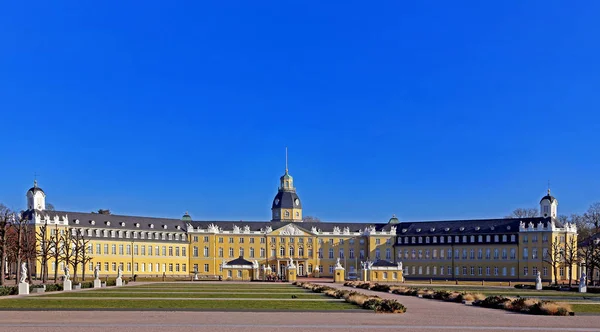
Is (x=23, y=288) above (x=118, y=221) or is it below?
below

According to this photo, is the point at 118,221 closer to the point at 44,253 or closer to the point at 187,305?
the point at 44,253

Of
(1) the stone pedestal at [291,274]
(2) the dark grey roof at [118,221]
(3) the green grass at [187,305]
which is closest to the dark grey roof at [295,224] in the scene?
(2) the dark grey roof at [118,221]

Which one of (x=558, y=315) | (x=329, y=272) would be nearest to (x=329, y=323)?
(x=558, y=315)

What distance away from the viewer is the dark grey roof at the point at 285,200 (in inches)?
5650

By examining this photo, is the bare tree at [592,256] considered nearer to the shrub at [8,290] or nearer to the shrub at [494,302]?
the shrub at [494,302]

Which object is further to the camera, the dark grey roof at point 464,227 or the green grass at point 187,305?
the dark grey roof at point 464,227

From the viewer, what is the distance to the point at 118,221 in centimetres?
12506

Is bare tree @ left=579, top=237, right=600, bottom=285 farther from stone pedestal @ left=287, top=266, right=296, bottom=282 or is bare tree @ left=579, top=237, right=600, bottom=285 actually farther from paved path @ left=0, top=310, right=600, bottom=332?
paved path @ left=0, top=310, right=600, bottom=332

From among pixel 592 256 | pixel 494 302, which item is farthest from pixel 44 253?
pixel 592 256

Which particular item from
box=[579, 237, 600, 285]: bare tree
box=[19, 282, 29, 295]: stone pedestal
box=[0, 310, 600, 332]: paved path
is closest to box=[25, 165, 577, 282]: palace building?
box=[579, 237, 600, 285]: bare tree

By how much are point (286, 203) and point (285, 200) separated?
754 millimetres

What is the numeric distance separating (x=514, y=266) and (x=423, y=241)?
15911 millimetres

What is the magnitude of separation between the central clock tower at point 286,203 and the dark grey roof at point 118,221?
17.9 m

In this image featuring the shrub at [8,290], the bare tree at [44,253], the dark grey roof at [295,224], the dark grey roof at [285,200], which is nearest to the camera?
the shrub at [8,290]
